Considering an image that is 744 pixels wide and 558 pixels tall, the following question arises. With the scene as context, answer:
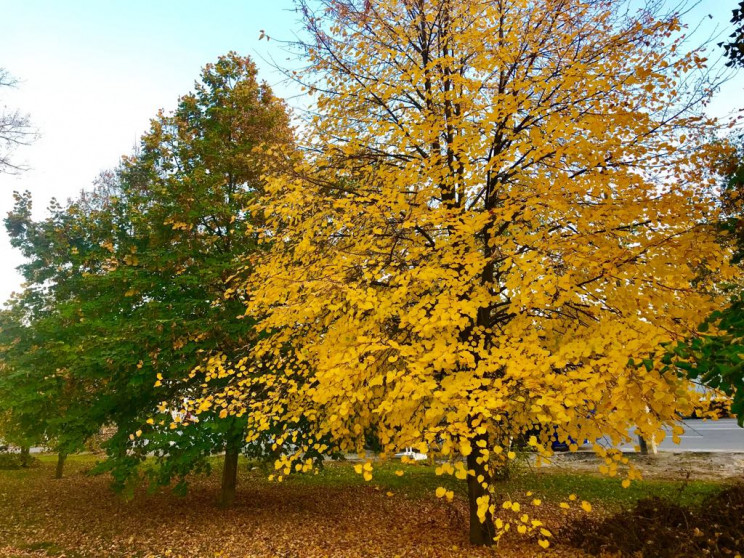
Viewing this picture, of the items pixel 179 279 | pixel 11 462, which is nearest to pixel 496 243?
pixel 179 279

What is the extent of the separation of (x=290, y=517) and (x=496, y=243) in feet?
23.8

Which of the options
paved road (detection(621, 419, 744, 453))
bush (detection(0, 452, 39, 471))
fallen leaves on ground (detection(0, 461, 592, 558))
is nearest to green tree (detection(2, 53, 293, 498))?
fallen leaves on ground (detection(0, 461, 592, 558))

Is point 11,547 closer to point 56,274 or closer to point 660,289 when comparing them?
point 660,289

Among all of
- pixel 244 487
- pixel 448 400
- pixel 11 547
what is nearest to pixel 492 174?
pixel 448 400

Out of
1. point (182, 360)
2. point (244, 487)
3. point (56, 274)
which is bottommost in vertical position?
point (244, 487)

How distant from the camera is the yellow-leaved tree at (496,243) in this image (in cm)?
414

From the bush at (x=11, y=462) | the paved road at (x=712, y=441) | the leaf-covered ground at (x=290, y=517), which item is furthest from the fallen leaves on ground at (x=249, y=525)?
the paved road at (x=712, y=441)

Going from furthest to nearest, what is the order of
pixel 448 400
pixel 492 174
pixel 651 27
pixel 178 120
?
1. pixel 178 120
2. pixel 492 174
3. pixel 651 27
4. pixel 448 400

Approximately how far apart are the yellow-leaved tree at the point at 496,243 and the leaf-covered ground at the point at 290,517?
5.33 ft

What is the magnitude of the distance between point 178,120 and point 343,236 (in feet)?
23.5

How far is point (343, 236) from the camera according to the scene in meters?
6.69

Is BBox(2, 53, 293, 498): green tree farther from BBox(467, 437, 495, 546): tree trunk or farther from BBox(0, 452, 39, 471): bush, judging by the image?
BBox(0, 452, 39, 471): bush

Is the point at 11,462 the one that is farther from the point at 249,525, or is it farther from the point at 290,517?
the point at 290,517

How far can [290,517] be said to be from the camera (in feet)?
28.9
